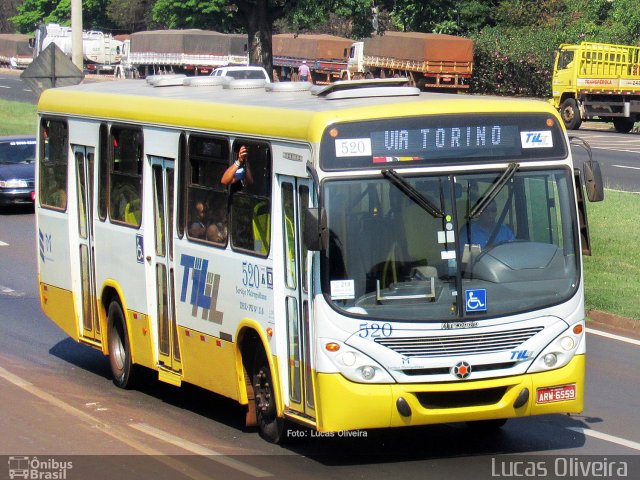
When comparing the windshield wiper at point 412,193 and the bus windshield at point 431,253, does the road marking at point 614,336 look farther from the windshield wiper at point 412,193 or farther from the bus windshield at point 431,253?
the windshield wiper at point 412,193

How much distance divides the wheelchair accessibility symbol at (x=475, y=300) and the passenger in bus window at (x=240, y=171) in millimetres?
2008

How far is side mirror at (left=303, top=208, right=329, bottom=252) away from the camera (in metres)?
8.00

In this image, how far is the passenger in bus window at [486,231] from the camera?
8461 millimetres

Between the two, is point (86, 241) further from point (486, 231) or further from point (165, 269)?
point (486, 231)

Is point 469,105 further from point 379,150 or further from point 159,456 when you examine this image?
point 159,456

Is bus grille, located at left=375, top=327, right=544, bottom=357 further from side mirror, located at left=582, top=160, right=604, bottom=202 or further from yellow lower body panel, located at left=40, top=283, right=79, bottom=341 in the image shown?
yellow lower body panel, located at left=40, top=283, right=79, bottom=341

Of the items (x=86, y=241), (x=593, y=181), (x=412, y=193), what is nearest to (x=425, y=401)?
(x=412, y=193)

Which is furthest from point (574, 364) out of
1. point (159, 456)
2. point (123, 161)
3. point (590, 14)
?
point (590, 14)

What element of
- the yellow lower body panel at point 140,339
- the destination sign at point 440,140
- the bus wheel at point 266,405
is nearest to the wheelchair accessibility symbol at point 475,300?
the destination sign at point 440,140

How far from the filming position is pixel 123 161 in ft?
37.3

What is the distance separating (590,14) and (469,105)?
184 ft

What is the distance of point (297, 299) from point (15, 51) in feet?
332

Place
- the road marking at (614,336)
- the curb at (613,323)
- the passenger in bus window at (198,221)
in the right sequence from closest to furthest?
the passenger in bus window at (198,221) < the road marking at (614,336) < the curb at (613,323)

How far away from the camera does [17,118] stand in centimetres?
4900
